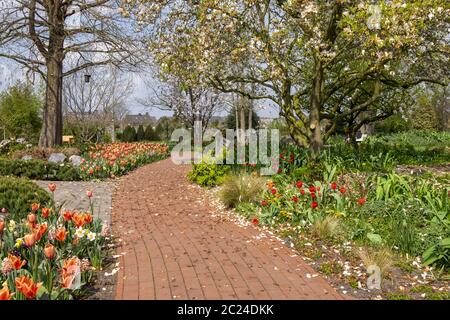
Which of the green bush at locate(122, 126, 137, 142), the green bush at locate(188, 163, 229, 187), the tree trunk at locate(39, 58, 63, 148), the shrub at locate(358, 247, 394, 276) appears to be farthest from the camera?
the green bush at locate(122, 126, 137, 142)

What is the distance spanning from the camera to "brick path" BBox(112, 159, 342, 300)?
11.9 ft

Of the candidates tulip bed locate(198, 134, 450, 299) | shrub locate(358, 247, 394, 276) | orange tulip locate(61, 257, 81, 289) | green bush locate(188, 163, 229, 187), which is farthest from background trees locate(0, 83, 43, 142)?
shrub locate(358, 247, 394, 276)

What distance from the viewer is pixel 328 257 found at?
4527 mm

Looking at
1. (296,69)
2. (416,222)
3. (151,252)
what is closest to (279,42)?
(296,69)

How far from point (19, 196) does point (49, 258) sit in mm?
2963

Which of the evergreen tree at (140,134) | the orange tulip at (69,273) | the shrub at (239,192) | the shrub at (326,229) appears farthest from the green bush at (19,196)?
the evergreen tree at (140,134)

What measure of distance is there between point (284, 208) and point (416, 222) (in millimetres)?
1823

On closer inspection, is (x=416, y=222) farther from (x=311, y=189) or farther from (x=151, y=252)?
(x=151, y=252)

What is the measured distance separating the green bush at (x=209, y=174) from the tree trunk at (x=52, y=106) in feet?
29.5

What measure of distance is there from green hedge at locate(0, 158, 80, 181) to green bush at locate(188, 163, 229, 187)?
3.51 meters

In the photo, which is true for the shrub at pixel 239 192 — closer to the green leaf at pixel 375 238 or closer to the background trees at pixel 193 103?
the green leaf at pixel 375 238

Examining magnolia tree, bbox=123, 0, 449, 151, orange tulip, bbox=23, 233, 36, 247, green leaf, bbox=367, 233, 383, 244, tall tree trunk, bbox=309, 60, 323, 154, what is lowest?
green leaf, bbox=367, 233, 383, 244

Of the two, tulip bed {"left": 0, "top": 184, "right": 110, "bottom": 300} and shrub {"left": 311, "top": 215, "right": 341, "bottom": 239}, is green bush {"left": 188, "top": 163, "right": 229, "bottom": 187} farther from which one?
tulip bed {"left": 0, "top": 184, "right": 110, "bottom": 300}

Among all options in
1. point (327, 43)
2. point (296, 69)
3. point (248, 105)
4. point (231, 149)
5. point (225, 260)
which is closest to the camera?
point (225, 260)
